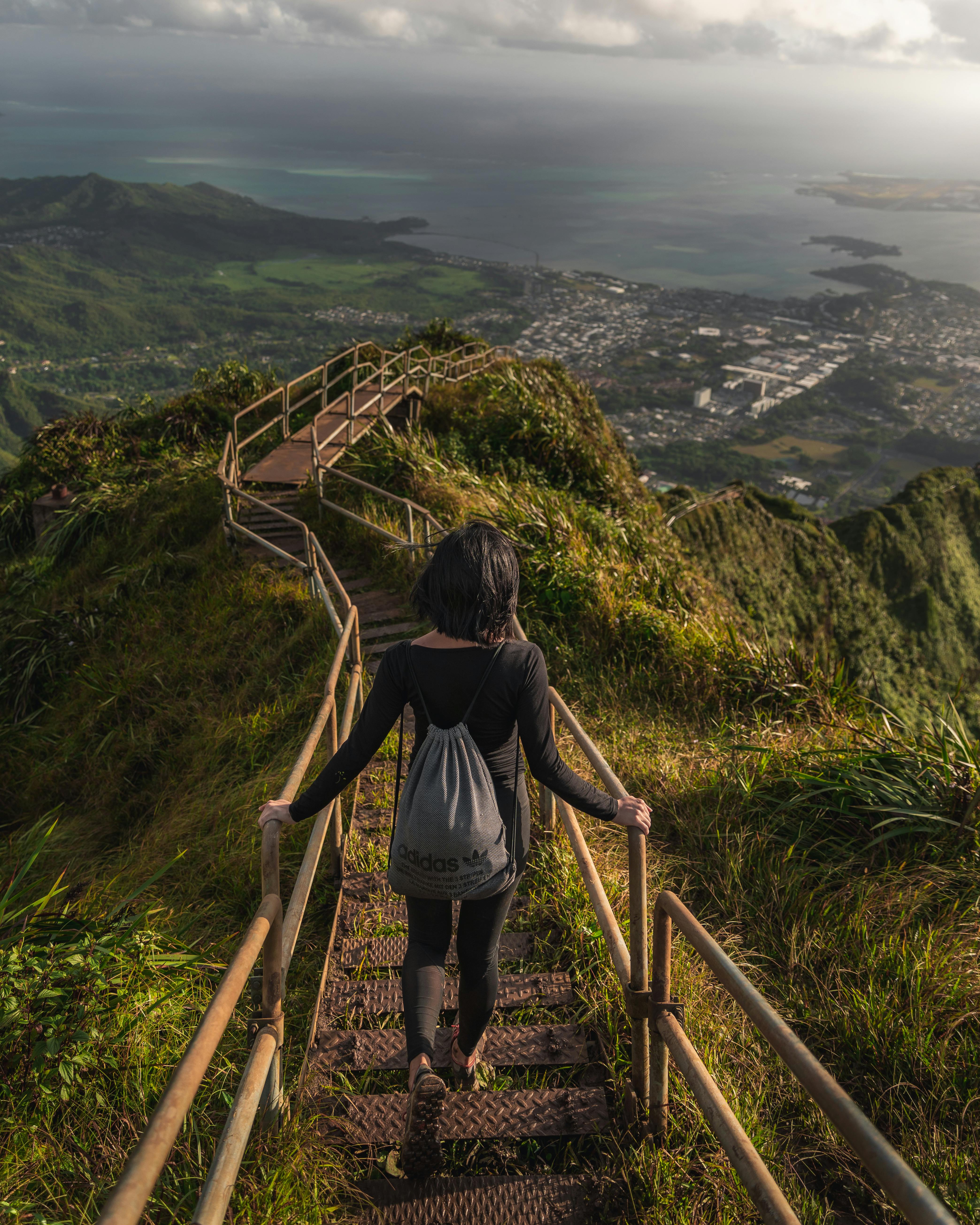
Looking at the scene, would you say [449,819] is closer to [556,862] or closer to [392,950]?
[392,950]

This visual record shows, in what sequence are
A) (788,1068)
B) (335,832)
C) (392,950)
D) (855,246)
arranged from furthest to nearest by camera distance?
1. (855,246)
2. (335,832)
3. (392,950)
4. (788,1068)

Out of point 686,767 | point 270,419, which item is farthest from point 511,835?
point 270,419

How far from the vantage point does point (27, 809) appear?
662cm

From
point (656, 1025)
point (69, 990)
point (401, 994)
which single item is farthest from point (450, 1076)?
point (69, 990)

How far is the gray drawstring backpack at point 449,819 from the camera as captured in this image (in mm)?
1963

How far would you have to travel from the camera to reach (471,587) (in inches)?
76.3

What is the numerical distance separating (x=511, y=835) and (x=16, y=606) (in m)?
11.2

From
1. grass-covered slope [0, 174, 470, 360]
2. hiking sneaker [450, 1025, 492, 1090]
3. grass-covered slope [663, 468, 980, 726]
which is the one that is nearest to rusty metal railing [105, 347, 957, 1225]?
hiking sneaker [450, 1025, 492, 1090]

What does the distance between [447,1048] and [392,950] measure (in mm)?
592

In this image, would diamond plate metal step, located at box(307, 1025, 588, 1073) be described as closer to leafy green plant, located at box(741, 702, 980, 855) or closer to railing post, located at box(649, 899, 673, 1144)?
railing post, located at box(649, 899, 673, 1144)

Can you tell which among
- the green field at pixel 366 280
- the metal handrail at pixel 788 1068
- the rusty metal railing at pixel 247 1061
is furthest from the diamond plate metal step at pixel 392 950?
the green field at pixel 366 280

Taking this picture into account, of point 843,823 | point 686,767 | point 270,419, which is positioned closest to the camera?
point 843,823

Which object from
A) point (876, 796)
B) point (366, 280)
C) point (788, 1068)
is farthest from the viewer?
point (366, 280)

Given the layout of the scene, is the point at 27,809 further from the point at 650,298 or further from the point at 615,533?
the point at 650,298
